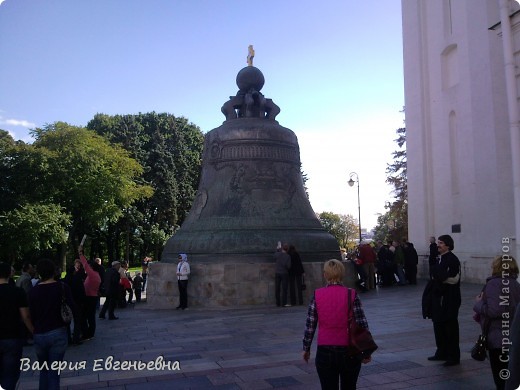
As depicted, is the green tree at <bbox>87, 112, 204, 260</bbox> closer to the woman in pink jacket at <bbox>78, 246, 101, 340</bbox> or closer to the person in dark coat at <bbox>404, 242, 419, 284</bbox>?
the person in dark coat at <bbox>404, 242, 419, 284</bbox>

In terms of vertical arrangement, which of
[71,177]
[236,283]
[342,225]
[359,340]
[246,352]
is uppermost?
[71,177]

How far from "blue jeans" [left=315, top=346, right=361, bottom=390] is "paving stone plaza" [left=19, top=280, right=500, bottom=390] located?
1.40 m

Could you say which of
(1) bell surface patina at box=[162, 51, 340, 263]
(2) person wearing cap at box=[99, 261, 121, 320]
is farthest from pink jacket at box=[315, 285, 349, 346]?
(2) person wearing cap at box=[99, 261, 121, 320]

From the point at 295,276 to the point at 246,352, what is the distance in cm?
495

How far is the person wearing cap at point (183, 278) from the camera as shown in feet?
38.4

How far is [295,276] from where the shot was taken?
11.7 m

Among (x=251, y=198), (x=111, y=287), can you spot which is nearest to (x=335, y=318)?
(x=111, y=287)

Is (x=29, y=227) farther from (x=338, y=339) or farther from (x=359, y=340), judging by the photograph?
(x=359, y=340)

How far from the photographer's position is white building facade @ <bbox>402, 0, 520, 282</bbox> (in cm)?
1667

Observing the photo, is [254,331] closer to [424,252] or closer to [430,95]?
[424,252]

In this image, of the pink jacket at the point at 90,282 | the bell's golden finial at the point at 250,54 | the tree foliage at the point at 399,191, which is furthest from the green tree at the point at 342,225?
the pink jacket at the point at 90,282

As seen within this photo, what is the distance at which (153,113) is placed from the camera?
42.9m

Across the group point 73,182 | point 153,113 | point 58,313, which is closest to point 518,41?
point 58,313

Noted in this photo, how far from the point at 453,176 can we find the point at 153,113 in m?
29.3
